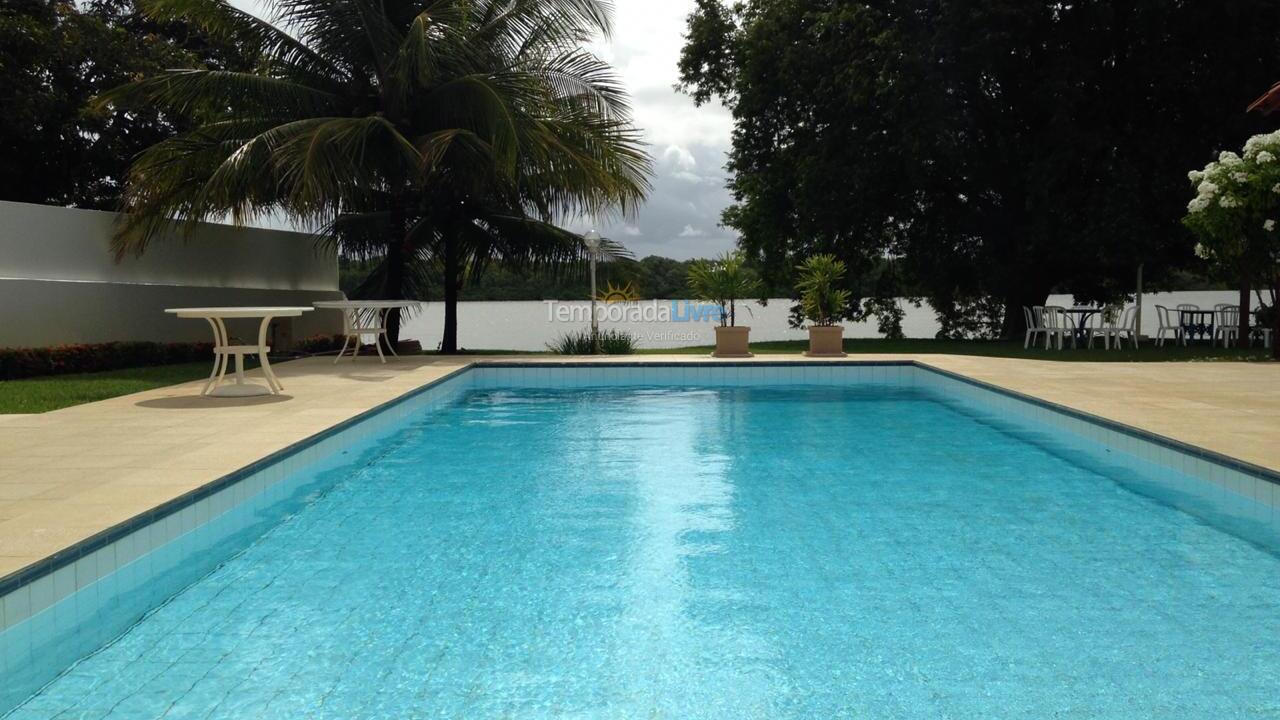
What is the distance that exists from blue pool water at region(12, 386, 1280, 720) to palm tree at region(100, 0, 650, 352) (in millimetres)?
6722

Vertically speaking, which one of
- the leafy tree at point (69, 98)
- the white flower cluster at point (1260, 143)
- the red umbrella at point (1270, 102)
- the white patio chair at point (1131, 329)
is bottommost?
the white patio chair at point (1131, 329)

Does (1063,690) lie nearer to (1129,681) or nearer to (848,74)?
(1129,681)

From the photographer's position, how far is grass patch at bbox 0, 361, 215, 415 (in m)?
8.12

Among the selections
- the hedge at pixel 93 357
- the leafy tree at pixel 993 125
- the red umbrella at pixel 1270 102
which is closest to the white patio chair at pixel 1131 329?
the leafy tree at pixel 993 125

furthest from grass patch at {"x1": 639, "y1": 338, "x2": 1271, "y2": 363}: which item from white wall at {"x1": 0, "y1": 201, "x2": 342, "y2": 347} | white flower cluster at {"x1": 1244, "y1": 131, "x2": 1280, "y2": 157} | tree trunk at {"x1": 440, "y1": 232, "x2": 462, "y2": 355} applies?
white wall at {"x1": 0, "y1": 201, "x2": 342, "y2": 347}

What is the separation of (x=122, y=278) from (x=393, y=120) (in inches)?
168

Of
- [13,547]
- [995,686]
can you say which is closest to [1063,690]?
[995,686]

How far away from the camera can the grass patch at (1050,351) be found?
1352cm

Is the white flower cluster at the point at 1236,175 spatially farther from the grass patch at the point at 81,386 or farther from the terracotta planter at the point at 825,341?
the grass patch at the point at 81,386

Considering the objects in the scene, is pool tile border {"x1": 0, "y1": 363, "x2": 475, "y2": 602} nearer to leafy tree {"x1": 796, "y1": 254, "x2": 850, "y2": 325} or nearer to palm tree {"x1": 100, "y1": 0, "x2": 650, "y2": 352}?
palm tree {"x1": 100, "y1": 0, "x2": 650, "y2": 352}

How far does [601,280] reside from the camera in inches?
623

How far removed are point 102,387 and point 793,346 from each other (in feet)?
39.0

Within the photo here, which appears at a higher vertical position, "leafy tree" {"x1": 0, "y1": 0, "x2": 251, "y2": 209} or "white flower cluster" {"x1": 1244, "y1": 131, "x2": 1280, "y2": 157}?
"leafy tree" {"x1": 0, "y1": 0, "x2": 251, "y2": 209}

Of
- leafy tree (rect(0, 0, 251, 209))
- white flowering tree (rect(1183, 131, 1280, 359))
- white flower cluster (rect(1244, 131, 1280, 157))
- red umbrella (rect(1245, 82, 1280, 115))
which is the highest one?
leafy tree (rect(0, 0, 251, 209))
